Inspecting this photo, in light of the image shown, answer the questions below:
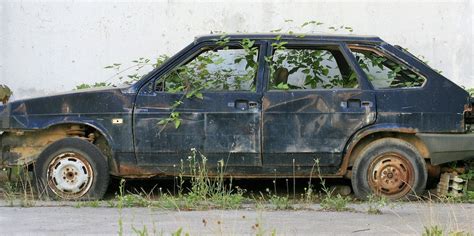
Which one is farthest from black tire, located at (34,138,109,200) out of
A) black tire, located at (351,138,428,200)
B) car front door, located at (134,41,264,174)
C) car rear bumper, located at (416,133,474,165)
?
car rear bumper, located at (416,133,474,165)

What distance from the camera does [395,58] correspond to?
8.33m

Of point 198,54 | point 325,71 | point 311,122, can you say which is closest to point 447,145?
point 311,122

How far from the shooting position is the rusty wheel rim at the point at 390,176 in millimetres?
8109

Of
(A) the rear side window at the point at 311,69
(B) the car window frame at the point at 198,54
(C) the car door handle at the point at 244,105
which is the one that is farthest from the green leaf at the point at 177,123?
(A) the rear side window at the point at 311,69

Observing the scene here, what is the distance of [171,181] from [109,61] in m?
2.04

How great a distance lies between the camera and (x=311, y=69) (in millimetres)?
8828

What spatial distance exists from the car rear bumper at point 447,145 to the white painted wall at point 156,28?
263 cm

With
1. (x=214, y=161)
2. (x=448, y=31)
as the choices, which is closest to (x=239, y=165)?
(x=214, y=161)

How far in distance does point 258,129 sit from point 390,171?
1356mm

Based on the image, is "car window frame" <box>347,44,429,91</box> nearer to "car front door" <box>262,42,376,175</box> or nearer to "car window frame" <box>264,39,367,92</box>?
"car window frame" <box>264,39,367,92</box>

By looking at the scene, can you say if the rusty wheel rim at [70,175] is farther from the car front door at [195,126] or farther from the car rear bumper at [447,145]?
the car rear bumper at [447,145]

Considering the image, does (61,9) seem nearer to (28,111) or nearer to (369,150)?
(28,111)

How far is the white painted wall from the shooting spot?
34.6 feet

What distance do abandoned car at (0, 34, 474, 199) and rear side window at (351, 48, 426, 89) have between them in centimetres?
11
